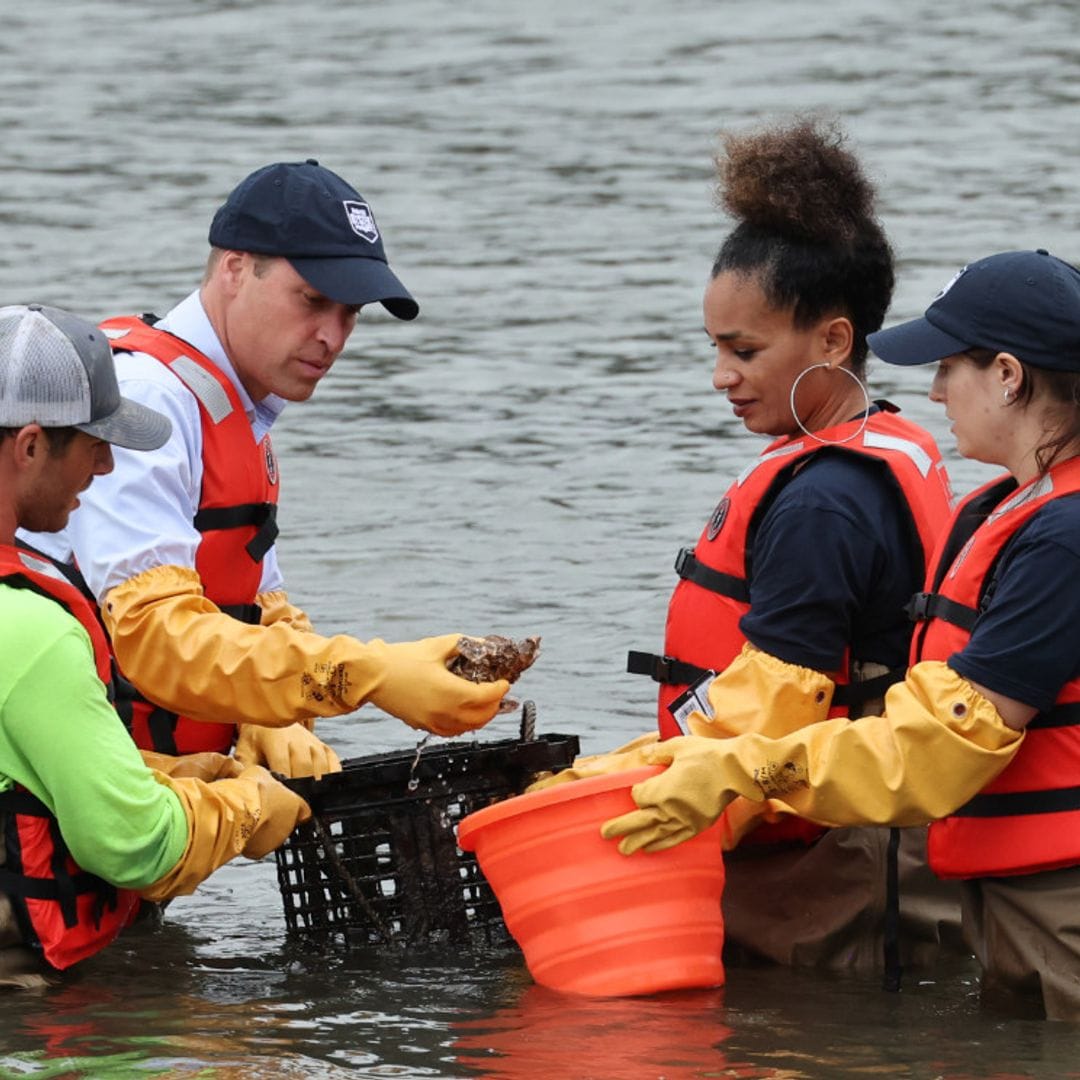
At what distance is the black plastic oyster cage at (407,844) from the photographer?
5.62m

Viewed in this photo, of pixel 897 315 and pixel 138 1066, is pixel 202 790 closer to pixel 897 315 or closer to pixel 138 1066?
pixel 138 1066

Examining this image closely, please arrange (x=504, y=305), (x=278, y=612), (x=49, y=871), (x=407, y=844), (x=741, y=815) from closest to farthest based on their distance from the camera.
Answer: (x=49, y=871) → (x=741, y=815) → (x=407, y=844) → (x=278, y=612) → (x=504, y=305)

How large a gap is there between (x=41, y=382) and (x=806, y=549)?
1.64 metres

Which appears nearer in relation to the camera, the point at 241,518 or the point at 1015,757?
the point at 1015,757

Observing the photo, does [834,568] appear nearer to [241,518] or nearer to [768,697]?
[768,697]

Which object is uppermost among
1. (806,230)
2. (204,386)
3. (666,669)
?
(806,230)

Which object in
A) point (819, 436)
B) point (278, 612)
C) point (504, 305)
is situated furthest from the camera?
point (504, 305)

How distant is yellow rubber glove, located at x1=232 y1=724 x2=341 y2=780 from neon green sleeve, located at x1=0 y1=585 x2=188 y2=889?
38.2 inches

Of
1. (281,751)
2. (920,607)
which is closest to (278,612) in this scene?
(281,751)

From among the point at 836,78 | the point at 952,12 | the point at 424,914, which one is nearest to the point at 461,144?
the point at 836,78

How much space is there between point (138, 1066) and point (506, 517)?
18.8ft

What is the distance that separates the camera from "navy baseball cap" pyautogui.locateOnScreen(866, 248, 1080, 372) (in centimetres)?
495

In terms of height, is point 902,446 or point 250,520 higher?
point 902,446

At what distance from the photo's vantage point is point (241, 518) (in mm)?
5910
